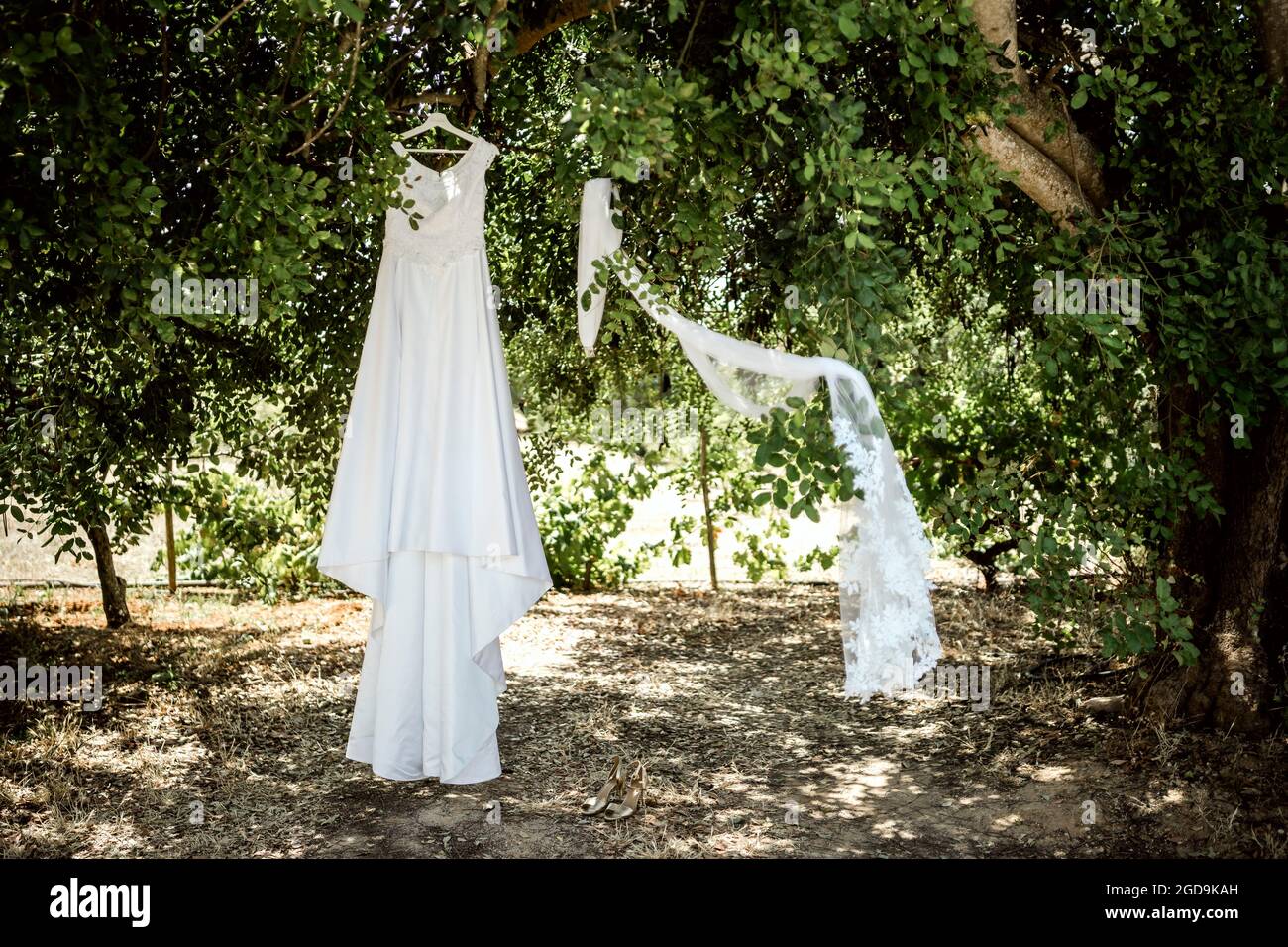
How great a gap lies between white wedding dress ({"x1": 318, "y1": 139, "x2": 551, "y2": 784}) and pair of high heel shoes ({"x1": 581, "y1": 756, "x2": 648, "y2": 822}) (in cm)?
74

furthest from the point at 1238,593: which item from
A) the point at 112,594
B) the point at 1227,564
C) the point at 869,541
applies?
the point at 112,594

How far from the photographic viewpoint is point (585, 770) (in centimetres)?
508

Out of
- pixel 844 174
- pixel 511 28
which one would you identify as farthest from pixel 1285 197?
pixel 511 28

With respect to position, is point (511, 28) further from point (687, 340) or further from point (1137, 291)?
point (1137, 291)

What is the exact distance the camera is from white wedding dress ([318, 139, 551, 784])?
417 centimetres

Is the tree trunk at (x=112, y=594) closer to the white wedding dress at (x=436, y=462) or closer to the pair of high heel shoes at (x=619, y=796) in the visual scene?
the white wedding dress at (x=436, y=462)

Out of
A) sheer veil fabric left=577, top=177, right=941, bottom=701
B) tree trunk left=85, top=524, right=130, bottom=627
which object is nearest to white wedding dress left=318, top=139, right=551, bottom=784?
sheer veil fabric left=577, top=177, right=941, bottom=701

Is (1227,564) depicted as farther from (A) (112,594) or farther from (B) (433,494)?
(A) (112,594)

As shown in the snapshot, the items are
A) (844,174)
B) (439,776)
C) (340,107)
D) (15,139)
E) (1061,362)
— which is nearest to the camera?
(844,174)

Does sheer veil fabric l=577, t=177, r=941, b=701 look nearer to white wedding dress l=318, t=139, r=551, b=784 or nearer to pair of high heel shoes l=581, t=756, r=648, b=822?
white wedding dress l=318, t=139, r=551, b=784

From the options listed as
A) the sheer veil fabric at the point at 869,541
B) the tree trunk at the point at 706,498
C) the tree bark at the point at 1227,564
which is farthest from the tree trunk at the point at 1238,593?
the tree trunk at the point at 706,498

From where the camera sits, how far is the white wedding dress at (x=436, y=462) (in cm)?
417

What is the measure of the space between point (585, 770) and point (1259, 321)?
333cm
